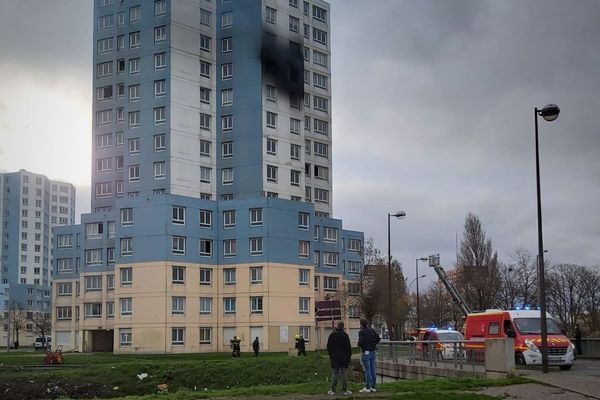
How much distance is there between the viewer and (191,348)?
8081 centimetres

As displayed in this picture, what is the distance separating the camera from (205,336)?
83.6 m

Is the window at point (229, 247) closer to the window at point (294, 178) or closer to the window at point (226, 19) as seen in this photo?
the window at point (294, 178)

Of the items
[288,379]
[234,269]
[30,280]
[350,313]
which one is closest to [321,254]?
[350,313]

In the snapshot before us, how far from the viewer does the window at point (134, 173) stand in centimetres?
8881

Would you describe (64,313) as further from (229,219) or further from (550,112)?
(550,112)

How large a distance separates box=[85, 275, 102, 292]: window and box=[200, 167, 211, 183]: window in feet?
61.2

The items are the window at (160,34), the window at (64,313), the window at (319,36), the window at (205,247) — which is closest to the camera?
the window at (205,247)

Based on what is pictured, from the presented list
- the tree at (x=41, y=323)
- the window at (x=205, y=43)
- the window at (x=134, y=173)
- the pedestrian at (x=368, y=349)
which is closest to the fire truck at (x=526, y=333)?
the pedestrian at (x=368, y=349)

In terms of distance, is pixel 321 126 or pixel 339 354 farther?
pixel 321 126

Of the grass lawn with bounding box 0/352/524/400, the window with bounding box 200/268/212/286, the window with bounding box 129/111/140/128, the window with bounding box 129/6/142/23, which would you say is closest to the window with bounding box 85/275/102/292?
the window with bounding box 200/268/212/286

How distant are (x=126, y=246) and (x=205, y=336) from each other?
13.6 meters

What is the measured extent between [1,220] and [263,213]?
134121mm

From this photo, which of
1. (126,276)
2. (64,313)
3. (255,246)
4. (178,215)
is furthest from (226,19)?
(64,313)

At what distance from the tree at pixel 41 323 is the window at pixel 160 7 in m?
74.5
